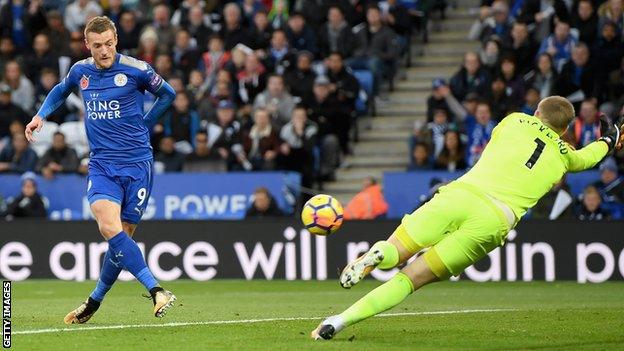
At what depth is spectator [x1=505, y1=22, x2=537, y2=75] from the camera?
22.2 m

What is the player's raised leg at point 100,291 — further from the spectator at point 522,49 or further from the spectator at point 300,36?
the spectator at point 300,36

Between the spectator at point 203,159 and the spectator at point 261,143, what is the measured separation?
0.51 metres

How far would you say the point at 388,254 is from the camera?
9555 millimetres

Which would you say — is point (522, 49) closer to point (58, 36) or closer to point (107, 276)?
point (58, 36)

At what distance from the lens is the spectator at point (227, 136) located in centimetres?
2184

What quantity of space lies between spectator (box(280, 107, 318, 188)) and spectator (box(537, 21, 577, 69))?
4002mm

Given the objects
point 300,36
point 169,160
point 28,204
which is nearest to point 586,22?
point 300,36

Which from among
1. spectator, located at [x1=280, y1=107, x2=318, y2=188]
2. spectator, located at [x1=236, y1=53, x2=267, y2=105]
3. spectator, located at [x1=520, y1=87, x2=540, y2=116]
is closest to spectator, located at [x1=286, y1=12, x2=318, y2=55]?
spectator, located at [x1=236, y1=53, x2=267, y2=105]

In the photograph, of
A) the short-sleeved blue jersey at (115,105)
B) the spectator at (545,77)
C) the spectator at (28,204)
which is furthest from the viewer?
the spectator at (545,77)

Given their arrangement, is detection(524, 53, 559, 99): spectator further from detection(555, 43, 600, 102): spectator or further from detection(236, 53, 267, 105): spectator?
detection(236, 53, 267, 105): spectator

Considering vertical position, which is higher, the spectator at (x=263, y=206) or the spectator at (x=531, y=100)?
the spectator at (x=531, y=100)

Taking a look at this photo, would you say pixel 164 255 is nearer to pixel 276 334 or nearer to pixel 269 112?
pixel 269 112

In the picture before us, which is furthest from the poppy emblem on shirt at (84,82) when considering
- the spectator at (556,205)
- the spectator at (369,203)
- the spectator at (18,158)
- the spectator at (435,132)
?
the spectator at (18,158)

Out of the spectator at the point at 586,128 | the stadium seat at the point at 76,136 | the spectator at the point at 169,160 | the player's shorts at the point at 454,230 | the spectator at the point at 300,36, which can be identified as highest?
the spectator at the point at 300,36
